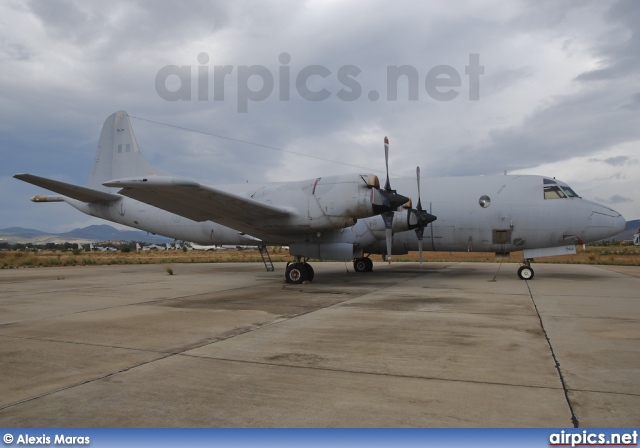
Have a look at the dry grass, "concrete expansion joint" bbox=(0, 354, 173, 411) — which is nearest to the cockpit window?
the dry grass

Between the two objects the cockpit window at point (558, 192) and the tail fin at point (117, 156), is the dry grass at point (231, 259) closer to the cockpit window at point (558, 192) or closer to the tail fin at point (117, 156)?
the tail fin at point (117, 156)

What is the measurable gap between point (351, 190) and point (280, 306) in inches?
195

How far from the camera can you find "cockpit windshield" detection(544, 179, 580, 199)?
16438 millimetres

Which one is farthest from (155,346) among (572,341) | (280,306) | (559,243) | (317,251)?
(559,243)

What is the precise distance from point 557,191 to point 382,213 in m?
7.14

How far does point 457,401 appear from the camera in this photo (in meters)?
4.21

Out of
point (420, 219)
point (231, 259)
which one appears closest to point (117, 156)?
point (420, 219)

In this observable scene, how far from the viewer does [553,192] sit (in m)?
16.5

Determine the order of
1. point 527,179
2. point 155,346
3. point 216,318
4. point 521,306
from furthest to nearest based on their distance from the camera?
point 527,179 < point 521,306 < point 216,318 < point 155,346

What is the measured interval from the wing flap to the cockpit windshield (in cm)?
970

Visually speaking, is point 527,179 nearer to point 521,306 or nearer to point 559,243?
point 559,243

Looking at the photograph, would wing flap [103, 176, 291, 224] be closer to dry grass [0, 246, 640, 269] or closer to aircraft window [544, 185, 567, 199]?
aircraft window [544, 185, 567, 199]

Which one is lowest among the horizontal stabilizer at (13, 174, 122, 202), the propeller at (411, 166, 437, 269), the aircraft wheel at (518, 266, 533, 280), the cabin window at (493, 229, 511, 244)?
the aircraft wheel at (518, 266, 533, 280)

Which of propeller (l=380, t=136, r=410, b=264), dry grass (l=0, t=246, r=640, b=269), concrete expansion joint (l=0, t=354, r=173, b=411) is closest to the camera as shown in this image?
concrete expansion joint (l=0, t=354, r=173, b=411)
